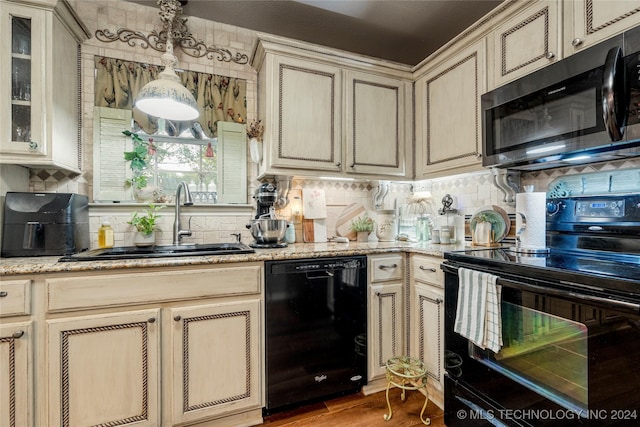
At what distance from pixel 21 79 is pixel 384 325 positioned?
2.37 metres

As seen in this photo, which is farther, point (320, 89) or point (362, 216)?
point (362, 216)

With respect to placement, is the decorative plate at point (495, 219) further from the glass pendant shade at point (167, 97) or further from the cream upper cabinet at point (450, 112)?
the glass pendant shade at point (167, 97)

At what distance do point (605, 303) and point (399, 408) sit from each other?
1.24m

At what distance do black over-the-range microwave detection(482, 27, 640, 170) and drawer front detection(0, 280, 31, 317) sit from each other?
90.3 inches

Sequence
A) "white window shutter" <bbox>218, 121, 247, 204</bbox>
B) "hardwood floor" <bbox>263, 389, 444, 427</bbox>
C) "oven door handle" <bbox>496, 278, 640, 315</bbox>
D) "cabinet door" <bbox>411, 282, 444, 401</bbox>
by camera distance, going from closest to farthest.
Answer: "oven door handle" <bbox>496, 278, 640, 315</bbox>
"hardwood floor" <bbox>263, 389, 444, 427</bbox>
"cabinet door" <bbox>411, 282, 444, 401</bbox>
"white window shutter" <bbox>218, 121, 247, 204</bbox>

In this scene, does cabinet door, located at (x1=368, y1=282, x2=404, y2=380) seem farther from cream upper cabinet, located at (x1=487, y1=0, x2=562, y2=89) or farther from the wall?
cream upper cabinet, located at (x1=487, y1=0, x2=562, y2=89)

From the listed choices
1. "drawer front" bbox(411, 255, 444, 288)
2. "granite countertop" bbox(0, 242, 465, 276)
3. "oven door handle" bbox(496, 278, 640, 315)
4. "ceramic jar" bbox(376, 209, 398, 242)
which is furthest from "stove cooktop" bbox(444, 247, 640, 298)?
"ceramic jar" bbox(376, 209, 398, 242)

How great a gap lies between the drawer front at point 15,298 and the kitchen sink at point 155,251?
0.18m

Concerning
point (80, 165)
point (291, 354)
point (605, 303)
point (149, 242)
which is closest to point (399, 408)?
point (291, 354)

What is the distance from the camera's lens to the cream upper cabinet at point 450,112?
1.81 metres

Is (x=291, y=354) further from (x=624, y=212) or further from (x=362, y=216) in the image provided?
(x=624, y=212)

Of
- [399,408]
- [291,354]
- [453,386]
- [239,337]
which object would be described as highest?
[239,337]

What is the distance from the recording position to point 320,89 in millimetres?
2057

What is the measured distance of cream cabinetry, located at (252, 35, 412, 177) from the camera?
1.95 m
